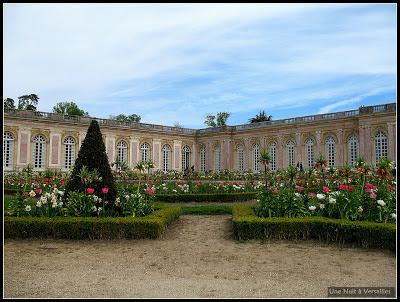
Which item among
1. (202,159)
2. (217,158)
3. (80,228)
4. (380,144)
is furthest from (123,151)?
(80,228)

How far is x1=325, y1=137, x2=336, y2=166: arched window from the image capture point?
26.9 meters

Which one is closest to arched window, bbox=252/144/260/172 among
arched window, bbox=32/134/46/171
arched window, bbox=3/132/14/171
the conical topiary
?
arched window, bbox=32/134/46/171

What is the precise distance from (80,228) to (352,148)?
25.1 m

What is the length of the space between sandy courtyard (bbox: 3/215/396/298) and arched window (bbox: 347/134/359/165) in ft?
76.1

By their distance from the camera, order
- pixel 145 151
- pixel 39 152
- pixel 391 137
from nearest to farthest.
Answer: pixel 391 137 → pixel 39 152 → pixel 145 151

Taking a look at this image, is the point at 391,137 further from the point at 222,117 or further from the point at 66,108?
the point at 66,108

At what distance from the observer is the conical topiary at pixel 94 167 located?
6.02m

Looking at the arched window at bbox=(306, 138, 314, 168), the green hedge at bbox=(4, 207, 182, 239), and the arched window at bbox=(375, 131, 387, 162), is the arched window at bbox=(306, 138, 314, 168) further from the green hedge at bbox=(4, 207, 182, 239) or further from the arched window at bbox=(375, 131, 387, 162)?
the green hedge at bbox=(4, 207, 182, 239)

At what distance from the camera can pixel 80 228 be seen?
5.32 meters

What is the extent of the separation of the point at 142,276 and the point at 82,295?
730 mm

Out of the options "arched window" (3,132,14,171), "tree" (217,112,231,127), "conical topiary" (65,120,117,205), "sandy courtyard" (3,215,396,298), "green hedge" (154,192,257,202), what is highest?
"tree" (217,112,231,127)

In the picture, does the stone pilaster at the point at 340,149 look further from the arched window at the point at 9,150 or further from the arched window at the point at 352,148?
the arched window at the point at 9,150

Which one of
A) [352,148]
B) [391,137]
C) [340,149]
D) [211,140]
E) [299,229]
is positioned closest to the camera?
[299,229]

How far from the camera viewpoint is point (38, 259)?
4.21 meters
